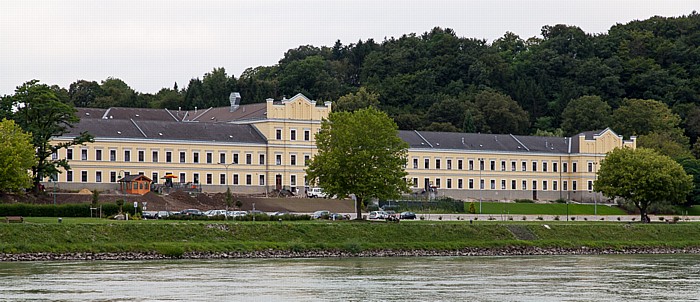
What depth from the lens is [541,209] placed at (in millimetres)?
113750

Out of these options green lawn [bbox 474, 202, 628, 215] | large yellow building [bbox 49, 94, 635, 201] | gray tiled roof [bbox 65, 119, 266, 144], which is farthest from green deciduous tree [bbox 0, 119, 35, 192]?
green lawn [bbox 474, 202, 628, 215]

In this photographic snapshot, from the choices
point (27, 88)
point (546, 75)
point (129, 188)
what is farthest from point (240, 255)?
point (546, 75)

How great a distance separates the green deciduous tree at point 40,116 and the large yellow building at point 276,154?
1013 cm

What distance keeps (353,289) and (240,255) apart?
20.0 meters

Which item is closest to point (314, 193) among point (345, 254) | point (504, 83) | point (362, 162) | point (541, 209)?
point (541, 209)

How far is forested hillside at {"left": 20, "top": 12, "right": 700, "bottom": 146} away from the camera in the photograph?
152125mm

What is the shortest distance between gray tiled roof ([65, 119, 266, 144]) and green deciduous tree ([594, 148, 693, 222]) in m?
32.0

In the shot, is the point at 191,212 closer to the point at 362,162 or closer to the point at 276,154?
the point at 362,162

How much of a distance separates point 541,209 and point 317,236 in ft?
144

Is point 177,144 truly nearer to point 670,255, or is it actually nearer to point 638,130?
point 670,255

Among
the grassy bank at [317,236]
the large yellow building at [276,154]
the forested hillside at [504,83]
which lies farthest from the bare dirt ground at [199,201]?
the forested hillside at [504,83]

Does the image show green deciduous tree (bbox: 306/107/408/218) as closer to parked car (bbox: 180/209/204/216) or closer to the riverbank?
the riverbank

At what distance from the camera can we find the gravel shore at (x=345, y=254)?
6412 cm

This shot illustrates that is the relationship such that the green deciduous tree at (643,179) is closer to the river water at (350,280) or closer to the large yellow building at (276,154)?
the large yellow building at (276,154)
